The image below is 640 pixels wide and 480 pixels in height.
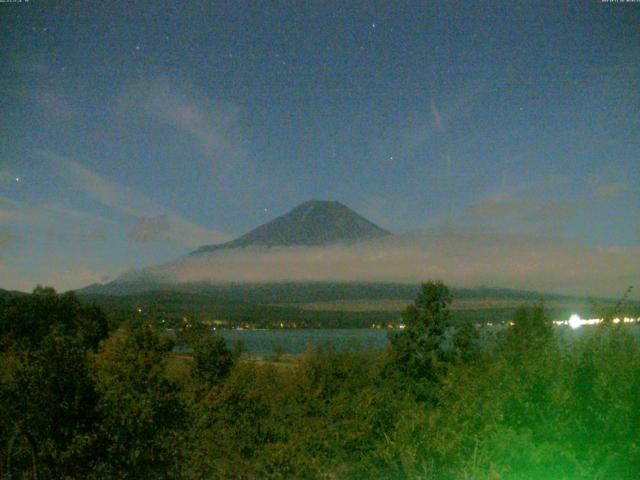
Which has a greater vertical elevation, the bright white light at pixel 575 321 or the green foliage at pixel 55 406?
the bright white light at pixel 575 321

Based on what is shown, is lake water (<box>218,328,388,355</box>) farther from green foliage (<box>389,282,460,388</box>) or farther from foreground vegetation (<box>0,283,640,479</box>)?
foreground vegetation (<box>0,283,640,479</box>)

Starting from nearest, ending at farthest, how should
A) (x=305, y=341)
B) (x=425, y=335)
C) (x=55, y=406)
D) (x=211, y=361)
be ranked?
(x=55, y=406) < (x=211, y=361) < (x=425, y=335) < (x=305, y=341)

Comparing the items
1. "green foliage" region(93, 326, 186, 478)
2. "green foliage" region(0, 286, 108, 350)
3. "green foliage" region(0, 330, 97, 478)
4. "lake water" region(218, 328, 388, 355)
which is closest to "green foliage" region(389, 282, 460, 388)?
"lake water" region(218, 328, 388, 355)

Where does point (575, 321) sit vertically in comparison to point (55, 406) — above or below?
above

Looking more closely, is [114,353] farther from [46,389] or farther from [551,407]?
[551,407]

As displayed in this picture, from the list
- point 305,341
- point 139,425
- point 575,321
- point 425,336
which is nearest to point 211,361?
point 425,336

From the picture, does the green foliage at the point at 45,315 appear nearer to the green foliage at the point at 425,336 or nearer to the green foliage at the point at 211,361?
the green foliage at the point at 211,361

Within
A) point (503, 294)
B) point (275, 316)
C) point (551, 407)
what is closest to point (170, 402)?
point (551, 407)

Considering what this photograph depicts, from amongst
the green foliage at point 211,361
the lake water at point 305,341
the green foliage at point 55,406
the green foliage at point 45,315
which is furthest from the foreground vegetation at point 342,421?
the green foliage at point 45,315

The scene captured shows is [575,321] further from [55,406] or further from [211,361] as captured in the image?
[211,361]
